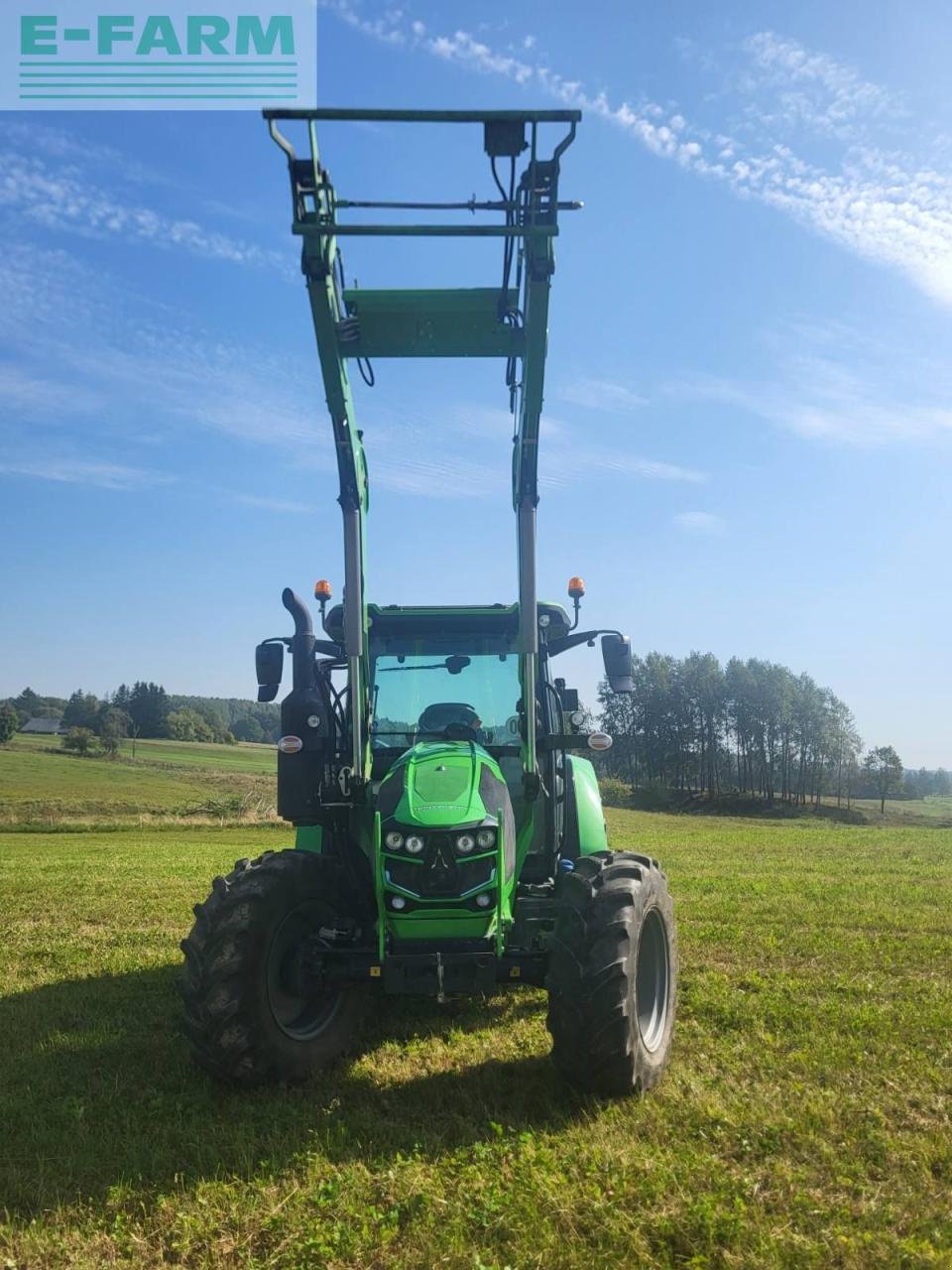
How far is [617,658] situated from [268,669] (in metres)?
2.66

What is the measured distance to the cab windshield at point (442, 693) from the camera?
288 inches

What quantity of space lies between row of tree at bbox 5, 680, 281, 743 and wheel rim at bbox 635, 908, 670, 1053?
9183 centimetres

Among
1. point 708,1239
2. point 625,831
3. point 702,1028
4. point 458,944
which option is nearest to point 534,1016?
point 702,1028

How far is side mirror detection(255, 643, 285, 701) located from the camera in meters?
7.31

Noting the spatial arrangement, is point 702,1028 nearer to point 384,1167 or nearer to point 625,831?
point 384,1167

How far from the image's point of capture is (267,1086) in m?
5.57

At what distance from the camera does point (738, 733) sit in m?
87.7

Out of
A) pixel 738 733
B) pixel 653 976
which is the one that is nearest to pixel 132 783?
pixel 738 733

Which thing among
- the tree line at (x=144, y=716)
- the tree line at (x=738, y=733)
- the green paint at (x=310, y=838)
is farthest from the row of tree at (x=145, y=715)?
the green paint at (x=310, y=838)

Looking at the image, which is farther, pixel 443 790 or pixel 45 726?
pixel 45 726

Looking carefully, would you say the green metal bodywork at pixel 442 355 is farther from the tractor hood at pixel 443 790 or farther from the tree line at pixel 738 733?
the tree line at pixel 738 733

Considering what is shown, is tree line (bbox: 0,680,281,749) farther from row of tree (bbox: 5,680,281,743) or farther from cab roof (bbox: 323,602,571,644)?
cab roof (bbox: 323,602,571,644)

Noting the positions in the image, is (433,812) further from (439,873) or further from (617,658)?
(617,658)

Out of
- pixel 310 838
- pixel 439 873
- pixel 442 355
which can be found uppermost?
pixel 442 355
